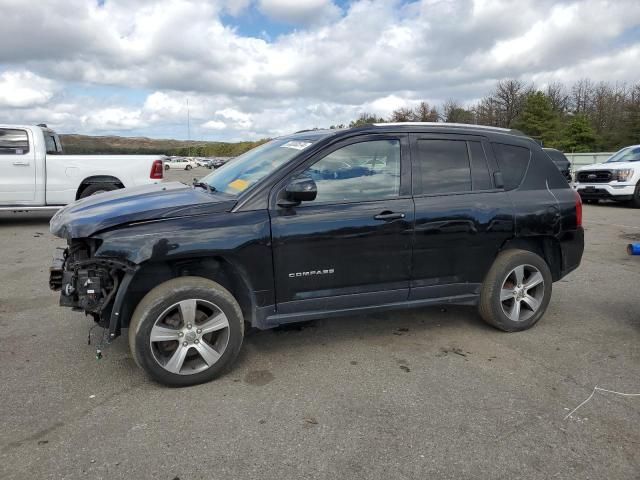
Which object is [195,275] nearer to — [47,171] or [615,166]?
[47,171]

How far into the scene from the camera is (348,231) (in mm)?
3742

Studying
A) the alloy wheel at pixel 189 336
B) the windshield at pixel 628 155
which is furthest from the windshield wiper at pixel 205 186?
the windshield at pixel 628 155

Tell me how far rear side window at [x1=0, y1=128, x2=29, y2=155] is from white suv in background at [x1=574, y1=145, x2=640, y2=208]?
14.7 meters

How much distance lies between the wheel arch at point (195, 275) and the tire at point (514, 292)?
6.96 feet

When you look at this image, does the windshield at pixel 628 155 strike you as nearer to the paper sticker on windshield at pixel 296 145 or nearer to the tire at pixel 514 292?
the tire at pixel 514 292

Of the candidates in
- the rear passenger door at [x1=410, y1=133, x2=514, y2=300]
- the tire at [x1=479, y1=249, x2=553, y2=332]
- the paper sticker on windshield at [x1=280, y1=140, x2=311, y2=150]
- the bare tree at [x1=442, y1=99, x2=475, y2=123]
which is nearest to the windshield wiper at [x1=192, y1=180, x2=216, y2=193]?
the paper sticker on windshield at [x1=280, y1=140, x2=311, y2=150]

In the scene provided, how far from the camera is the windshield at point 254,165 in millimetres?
3877

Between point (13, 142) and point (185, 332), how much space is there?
8.37 metres

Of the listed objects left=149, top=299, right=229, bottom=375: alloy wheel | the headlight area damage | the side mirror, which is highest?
the side mirror

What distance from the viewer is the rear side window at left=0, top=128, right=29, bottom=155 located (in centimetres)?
955

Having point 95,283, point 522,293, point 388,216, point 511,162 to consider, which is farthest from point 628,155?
point 95,283

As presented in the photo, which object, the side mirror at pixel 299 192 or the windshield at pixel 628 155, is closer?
the side mirror at pixel 299 192

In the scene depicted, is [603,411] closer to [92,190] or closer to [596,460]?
[596,460]

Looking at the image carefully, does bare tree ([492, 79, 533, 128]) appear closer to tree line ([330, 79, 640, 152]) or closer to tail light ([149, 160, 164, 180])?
tree line ([330, 79, 640, 152])
